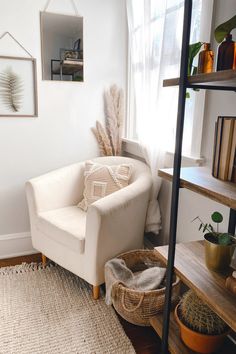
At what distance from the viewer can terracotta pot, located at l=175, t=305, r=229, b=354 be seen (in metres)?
1.23

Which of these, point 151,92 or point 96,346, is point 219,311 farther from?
point 151,92

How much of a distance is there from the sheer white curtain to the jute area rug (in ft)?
2.17

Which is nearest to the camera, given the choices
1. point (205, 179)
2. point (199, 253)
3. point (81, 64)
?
point (205, 179)

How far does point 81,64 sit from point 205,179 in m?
1.70

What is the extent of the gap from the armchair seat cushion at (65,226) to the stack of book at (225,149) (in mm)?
967

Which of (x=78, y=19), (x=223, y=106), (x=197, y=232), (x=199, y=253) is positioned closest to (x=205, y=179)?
(x=199, y=253)

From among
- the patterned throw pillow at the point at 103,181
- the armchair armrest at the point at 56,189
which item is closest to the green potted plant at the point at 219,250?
the patterned throw pillow at the point at 103,181

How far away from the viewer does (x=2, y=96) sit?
7.31 feet

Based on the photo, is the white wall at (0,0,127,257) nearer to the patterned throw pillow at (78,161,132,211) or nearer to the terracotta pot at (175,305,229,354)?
the patterned throw pillow at (78,161,132,211)

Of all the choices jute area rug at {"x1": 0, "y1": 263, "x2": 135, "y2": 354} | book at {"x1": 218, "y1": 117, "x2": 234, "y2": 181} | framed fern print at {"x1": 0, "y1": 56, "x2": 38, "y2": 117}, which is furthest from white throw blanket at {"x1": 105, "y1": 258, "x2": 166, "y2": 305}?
framed fern print at {"x1": 0, "y1": 56, "x2": 38, "y2": 117}

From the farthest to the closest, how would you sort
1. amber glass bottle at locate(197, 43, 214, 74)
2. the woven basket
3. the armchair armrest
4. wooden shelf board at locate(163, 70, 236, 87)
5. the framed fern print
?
1. the framed fern print
2. the armchair armrest
3. the woven basket
4. amber glass bottle at locate(197, 43, 214, 74)
5. wooden shelf board at locate(163, 70, 236, 87)

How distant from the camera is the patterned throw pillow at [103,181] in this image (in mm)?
2098

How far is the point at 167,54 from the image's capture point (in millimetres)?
1812

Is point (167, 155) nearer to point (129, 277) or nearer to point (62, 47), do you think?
point (129, 277)
